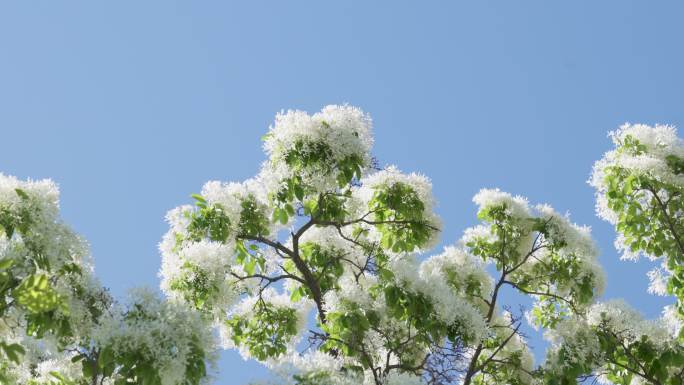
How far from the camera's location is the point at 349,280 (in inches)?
331

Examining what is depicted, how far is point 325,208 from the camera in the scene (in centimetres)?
937

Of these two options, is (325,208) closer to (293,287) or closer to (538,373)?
(293,287)

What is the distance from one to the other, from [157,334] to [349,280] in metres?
2.63

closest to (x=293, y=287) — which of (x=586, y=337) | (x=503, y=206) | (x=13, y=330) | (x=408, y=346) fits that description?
(x=408, y=346)

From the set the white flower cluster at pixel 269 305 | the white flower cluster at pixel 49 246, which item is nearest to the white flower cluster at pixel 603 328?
the white flower cluster at pixel 269 305

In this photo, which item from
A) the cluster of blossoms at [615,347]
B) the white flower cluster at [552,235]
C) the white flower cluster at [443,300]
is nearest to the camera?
the white flower cluster at [443,300]

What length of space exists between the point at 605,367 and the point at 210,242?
15.1 feet

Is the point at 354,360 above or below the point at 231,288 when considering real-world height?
below

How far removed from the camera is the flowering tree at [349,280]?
661cm

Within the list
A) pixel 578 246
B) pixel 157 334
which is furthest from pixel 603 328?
pixel 157 334

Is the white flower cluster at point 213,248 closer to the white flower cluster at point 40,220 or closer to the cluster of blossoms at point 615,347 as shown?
the white flower cluster at point 40,220

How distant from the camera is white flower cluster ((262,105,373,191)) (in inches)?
329

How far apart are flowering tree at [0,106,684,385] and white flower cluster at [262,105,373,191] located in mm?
19

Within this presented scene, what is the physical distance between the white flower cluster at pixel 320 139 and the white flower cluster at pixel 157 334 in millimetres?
2380
